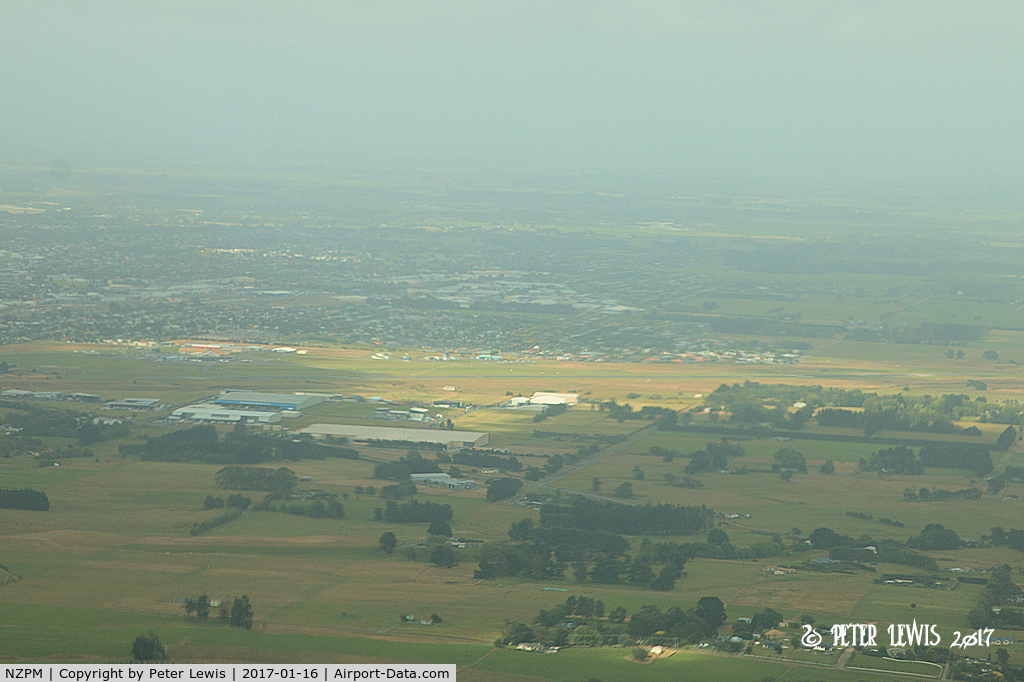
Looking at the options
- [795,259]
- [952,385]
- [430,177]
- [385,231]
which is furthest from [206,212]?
[952,385]

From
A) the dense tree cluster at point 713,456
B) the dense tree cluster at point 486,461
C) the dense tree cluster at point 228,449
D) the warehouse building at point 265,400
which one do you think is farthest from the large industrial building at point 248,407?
the dense tree cluster at point 713,456

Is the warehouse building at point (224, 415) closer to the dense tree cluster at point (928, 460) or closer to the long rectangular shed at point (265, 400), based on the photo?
the long rectangular shed at point (265, 400)

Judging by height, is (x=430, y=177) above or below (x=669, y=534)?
above

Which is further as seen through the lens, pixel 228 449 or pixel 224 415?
pixel 224 415

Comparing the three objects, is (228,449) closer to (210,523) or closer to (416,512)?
(210,523)

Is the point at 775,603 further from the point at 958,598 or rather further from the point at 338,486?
the point at 338,486

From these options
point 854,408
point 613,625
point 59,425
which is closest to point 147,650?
point 613,625

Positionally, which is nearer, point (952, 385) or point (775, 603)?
point (775, 603)

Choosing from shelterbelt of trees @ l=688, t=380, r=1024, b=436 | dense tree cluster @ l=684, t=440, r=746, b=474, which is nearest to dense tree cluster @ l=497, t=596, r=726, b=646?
dense tree cluster @ l=684, t=440, r=746, b=474
